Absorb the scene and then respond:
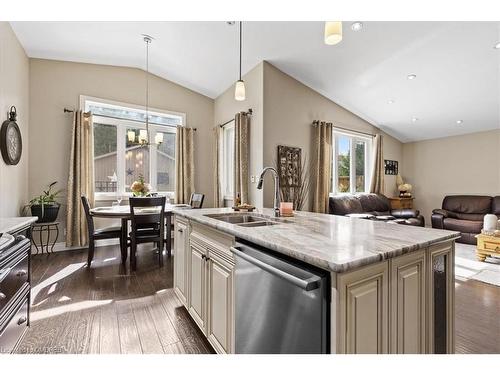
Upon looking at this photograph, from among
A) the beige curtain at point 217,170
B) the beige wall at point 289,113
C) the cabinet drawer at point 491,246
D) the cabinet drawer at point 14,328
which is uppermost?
the beige wall at point 289,113

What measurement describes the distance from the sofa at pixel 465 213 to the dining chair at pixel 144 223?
516cm

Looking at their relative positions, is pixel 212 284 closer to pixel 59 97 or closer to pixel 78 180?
pixel 78 180

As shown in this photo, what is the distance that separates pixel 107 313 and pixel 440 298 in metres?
2.38

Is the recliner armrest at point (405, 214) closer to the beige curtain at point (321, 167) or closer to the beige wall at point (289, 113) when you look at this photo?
the beige curtain at point (321, 167)

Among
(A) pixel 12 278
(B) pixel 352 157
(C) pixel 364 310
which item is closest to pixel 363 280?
(C) pixel 364 310

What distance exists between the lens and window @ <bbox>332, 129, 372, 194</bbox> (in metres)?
5.54

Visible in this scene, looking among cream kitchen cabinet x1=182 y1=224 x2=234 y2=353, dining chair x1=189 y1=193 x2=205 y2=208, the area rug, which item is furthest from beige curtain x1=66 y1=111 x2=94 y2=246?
the area rug

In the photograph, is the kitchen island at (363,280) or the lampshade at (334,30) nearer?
the kitchen island at (363,280)

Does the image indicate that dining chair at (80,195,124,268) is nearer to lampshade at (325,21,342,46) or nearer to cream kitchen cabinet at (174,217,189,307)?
cream kitchen cabinet at (174,217,189,307)

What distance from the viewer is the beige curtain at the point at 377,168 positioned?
19.1ft

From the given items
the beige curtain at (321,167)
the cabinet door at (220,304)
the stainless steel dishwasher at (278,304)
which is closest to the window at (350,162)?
the beige curtain at (321,167)

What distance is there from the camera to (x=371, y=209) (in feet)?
17.7

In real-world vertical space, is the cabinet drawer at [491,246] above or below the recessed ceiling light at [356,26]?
below

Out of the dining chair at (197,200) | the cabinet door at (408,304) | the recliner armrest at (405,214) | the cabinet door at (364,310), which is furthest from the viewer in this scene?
the recliner armrest at (405,214)
